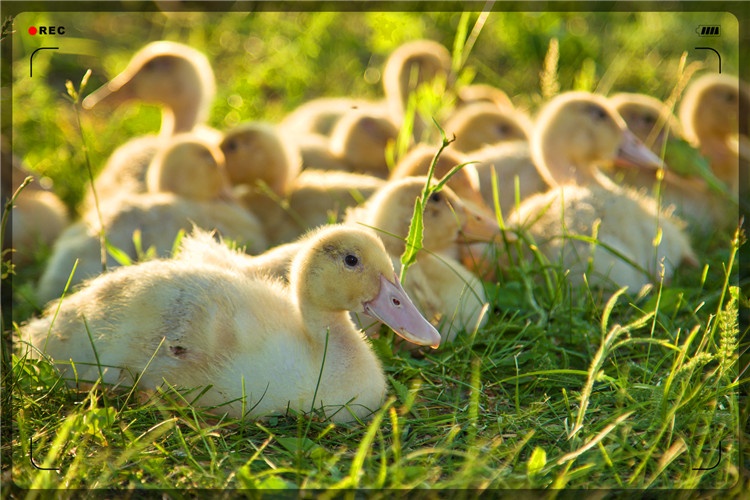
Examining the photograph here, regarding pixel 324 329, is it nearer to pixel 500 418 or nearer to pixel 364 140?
pixel 500 418

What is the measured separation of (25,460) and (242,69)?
17.9 feet

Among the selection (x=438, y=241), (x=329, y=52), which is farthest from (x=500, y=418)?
(x=329, y=52)

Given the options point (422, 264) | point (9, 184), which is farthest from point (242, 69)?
point (422, 264)

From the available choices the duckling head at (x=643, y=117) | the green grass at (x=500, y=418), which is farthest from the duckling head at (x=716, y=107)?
the green grass at (x=500, y=418)

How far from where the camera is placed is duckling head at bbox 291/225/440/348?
3303 mm

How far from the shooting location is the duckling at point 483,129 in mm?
6020

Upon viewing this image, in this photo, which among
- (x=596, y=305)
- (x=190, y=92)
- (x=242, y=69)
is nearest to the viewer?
(x=596, y=305)

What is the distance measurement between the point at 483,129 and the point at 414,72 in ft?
2.67

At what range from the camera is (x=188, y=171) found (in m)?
5.28

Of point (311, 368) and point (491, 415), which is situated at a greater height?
point (311, 368)

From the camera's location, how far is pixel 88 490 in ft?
9.21

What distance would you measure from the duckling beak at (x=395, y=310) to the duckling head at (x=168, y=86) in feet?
12.0

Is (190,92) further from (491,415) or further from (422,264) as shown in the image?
(491,415)

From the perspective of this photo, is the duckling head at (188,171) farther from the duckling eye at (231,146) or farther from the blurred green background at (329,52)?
the blurred green background at (329,52)
